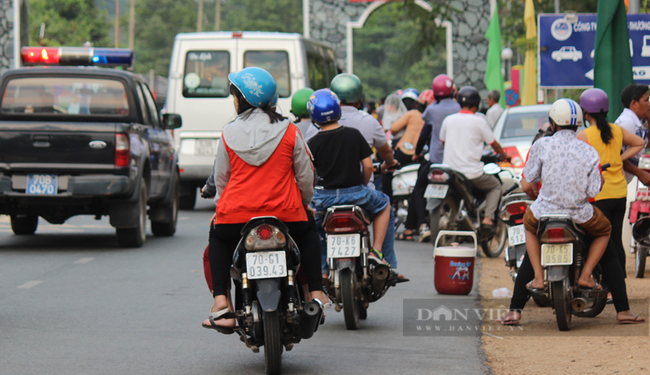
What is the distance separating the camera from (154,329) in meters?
7.40

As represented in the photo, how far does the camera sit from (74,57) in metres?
15.3

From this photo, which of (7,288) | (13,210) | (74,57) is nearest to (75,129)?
(13,210)

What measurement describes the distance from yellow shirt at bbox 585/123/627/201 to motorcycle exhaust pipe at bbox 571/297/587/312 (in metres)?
0.95

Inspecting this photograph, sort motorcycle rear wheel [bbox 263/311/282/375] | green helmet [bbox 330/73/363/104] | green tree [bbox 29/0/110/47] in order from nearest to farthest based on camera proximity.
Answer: motorcycle rear wheel [bbox 263/311/282/375]
green helmet [bbox 330/73/363/104]
green tree [bbox 29/0/110/47]

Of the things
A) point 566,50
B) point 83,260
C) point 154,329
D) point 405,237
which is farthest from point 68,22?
point 154,329

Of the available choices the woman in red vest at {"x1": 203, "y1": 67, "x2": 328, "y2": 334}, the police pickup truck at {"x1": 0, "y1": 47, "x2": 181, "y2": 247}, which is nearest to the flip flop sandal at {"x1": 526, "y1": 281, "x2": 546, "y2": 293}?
the woman in red vest at {"x1": 203, "y1": 67, "x2": 328, "y2": 334}

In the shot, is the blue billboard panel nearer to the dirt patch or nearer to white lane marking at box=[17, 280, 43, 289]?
the dirt patch

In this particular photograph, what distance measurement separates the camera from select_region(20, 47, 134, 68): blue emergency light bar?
50.0ft

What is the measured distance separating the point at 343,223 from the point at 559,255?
1454mm

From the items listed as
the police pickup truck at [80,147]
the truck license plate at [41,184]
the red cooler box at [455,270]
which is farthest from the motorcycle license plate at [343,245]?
the truck license plate at [41,184]

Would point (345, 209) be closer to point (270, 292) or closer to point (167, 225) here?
point (270, 292)

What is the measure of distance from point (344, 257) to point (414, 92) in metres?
8.81

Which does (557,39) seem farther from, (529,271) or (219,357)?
(219,357)

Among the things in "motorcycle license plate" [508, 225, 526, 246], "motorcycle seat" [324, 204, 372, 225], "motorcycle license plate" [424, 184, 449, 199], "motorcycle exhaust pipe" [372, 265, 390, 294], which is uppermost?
"motorcycle seat" [324, 204, 372, 225]
